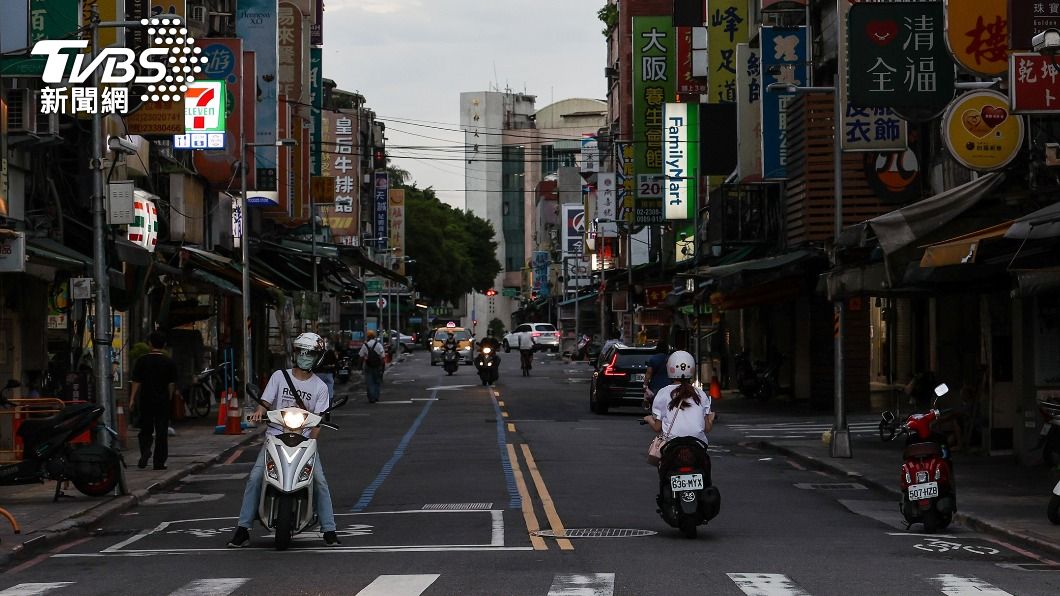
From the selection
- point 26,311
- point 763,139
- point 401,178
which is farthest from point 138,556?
point 401,178

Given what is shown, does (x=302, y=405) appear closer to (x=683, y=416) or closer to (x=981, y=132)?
(x=683, y=416)

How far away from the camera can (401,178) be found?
14875 cm

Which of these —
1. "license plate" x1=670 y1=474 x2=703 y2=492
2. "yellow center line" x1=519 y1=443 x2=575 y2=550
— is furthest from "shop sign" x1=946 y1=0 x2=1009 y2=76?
"license plate" x1=670 y1=474 x2=703 y2=492

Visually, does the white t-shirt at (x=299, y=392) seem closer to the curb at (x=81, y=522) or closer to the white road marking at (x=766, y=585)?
the curb at (x=81, y=522)

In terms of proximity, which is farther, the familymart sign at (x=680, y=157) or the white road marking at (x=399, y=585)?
the familymart sign at (x=680, y=157)

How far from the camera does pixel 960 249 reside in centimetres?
1841

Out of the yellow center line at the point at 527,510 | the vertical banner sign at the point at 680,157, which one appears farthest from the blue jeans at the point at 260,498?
the vertical banner sign at the point at 680,157

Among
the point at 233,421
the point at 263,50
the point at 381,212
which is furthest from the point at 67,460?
the point at 381,212

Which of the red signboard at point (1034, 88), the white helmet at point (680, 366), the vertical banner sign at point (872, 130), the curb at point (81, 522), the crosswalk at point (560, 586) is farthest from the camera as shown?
the vertical banner sign at point (872, 130)

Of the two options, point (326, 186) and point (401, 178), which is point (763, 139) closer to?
point (326, 186)

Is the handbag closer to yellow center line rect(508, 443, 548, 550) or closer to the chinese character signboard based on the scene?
yellow center line rect(508, 443, 548, 550)

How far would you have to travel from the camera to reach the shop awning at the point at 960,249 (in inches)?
713

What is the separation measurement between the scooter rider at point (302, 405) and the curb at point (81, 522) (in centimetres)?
182

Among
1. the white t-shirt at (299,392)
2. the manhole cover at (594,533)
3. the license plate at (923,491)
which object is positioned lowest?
the manhole cover at (594,533)
